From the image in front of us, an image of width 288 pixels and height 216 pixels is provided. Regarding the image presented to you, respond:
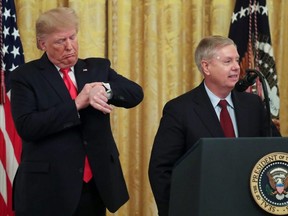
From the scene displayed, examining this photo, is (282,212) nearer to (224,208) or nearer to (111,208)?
(224,208)

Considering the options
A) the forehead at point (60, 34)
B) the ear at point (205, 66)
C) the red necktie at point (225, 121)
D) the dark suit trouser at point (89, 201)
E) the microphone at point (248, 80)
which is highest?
the forehead at point (60, 34)

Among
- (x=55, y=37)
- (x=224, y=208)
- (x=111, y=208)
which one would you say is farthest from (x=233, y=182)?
(x=55, y=37)

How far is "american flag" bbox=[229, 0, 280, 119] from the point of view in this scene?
3797 mm

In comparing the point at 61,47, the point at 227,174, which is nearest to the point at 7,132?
the point at 61,47

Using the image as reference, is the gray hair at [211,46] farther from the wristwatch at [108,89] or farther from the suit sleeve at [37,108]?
the suit sleeve at [37,108]

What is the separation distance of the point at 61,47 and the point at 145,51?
69.2 inches

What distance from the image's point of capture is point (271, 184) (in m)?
1.51

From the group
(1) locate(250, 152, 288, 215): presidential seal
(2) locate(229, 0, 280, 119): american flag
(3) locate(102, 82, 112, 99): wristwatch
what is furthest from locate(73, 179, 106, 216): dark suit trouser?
(2) locate(229, 0, 280, 119): american flag

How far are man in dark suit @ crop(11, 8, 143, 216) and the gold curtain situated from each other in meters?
1.58

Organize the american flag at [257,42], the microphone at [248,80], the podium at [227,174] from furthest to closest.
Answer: the american flag at [257,42], the microphone at [248,80], the podium at [227,174]

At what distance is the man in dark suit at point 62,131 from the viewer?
219 centimetres

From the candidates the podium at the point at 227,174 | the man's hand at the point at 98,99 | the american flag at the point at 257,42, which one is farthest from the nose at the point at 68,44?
the american flag at the point at 257,42

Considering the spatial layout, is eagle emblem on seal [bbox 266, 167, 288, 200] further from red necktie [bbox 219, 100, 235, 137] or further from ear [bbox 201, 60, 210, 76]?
ear [bbox 201, 60, 210, 76]

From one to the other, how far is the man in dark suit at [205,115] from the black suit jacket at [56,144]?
0.20 meters
